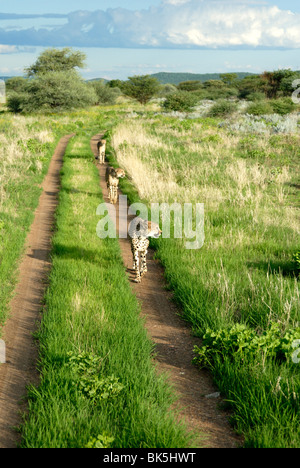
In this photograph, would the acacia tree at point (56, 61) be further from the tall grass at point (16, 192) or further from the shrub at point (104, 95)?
the tall grass at point (16, 192)

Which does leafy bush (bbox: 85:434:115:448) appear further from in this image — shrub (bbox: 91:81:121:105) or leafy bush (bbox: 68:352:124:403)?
shrub (bbox: 91:81:121:105)

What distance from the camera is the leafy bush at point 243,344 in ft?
15.3

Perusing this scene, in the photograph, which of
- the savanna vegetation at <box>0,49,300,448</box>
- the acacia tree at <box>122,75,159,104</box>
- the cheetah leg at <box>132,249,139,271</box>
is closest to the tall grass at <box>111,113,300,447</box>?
the savanna vegetation at <box>0,49,300,448</box>

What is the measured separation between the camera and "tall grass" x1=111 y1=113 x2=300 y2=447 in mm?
4039

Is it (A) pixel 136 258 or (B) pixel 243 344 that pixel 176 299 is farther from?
(B) pixel 243 344

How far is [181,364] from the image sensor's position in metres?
4.97

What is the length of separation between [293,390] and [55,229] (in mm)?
6995

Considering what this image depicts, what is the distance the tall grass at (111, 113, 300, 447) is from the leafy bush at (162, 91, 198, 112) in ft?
85.2

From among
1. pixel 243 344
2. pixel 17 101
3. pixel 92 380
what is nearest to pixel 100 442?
pixel 92 380

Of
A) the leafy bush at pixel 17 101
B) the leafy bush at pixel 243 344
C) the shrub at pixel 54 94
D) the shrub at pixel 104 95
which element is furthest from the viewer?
the shrub at pixel 104 95

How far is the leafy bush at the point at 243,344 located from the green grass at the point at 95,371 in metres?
0.69

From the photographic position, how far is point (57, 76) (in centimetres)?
4231

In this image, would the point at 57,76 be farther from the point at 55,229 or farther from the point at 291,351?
the point at 291,351

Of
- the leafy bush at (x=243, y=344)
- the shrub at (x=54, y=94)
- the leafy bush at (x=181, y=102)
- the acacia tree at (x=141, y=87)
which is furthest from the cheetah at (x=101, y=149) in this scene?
the acacia tree at (x=141, y=87)
